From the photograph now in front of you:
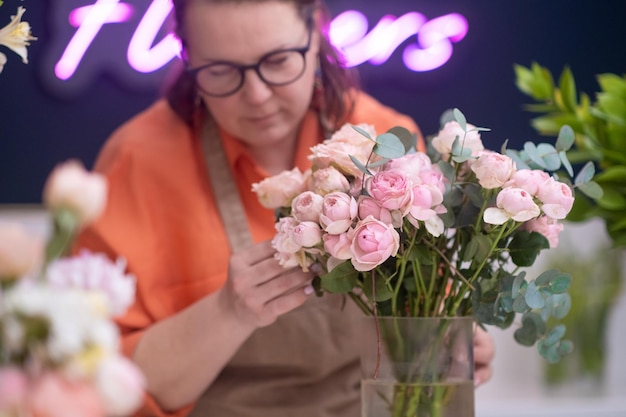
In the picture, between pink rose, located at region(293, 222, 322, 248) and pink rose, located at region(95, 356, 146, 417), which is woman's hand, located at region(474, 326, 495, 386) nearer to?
pink rose, located at region(293, 222, 322, 248)

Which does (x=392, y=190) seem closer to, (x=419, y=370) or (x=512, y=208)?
(x=512, y=208)

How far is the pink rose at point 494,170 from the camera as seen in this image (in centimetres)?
99

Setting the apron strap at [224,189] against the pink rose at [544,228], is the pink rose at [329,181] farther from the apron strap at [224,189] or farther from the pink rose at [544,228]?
the apron strap at [224,189]

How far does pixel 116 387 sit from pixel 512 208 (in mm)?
580

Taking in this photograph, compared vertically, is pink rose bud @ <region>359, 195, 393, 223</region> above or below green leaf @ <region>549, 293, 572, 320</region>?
above

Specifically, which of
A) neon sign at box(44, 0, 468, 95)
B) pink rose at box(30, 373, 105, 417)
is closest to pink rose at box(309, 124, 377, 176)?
Answer: pink rose at box(30, 373, 105, 417)

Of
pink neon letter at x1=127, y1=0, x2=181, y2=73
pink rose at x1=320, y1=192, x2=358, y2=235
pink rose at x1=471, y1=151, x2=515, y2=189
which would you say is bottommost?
pink rose at x1=320, y1=192, x2=358, y2=235

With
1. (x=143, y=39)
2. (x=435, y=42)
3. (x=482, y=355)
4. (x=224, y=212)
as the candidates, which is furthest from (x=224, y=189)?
(x=435, y=42)

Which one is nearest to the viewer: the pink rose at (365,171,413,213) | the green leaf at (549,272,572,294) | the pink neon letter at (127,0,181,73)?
the pink rose at (365,171,413,213)

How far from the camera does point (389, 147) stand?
39.1 inches

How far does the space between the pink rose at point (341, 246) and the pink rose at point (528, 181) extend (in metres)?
0.19

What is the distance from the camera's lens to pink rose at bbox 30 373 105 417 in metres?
0.49

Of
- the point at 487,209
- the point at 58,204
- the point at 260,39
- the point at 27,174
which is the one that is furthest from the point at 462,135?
the point at 27,174

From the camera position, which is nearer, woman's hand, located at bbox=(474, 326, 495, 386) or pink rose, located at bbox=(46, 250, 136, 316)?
pink rose, located at bbox=(46, 250, 136, 316)
